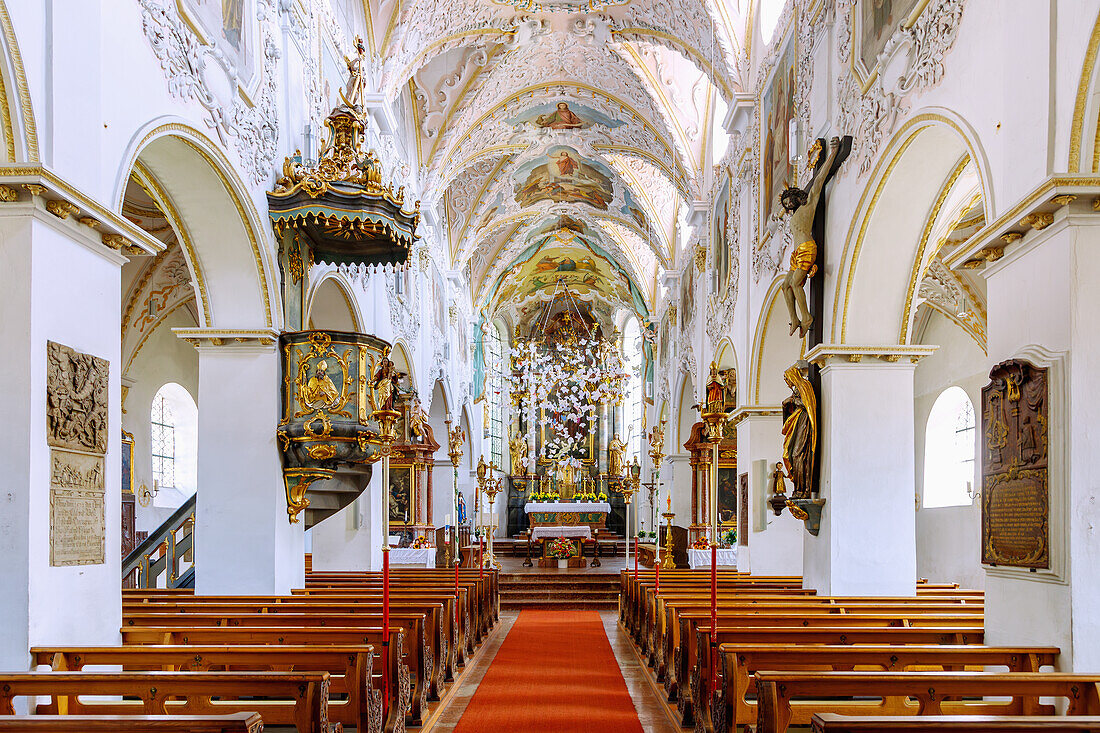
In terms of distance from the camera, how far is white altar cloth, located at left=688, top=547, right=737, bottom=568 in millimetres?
15875

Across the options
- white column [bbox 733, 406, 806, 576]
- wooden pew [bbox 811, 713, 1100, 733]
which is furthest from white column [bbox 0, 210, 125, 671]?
white column [bbox 733, 406, 806, 576]

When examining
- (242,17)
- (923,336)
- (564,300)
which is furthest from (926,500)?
(564,300)

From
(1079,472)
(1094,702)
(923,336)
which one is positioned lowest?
(1094,702)

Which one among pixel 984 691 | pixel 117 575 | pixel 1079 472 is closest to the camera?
pixel 984 691

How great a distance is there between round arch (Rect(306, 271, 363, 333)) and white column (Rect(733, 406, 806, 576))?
209 inches

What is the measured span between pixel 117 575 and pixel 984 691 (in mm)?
4938

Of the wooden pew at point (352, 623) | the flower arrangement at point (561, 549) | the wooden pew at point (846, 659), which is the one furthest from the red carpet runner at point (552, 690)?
the flower arrangement at point (561, 549)

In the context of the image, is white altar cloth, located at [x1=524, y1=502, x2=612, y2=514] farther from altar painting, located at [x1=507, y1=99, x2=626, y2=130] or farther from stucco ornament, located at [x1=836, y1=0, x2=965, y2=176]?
stucco ornament, located at [x1=836, y1=0, x2=965, y2=176]

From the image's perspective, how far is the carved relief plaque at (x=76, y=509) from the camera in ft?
18.0

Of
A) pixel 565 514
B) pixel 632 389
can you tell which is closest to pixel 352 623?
pixel 565 514

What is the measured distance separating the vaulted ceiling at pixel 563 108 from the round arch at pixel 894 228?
5.37 meters

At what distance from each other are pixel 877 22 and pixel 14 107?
6.44 m

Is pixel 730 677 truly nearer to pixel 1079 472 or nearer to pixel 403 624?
pixel 1079 472

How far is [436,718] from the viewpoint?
7.63 metres
